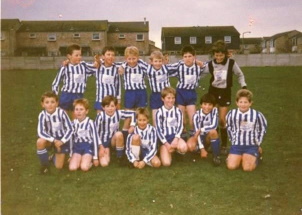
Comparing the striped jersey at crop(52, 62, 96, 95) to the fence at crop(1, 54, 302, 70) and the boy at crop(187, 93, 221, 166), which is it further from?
the fence at crop(1, 54, 302, 70)

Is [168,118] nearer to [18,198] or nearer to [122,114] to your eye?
[122,114]

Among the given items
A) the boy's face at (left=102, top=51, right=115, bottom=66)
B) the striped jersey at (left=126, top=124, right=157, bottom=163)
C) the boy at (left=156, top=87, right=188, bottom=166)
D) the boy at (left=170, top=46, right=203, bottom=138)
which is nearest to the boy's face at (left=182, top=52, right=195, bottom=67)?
the boy at (left=170, top=46, right=203, bottom=138)

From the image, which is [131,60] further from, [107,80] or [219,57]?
[219,57]

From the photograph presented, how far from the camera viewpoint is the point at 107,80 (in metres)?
5.47

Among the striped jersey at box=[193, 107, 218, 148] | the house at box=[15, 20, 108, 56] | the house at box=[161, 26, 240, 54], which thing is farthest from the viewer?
the house at box=[161, 26, 240, 54]

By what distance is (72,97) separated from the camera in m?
5.62

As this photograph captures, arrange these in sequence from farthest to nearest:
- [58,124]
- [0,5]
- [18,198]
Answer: [58,124] → [0,5] → [18,198]

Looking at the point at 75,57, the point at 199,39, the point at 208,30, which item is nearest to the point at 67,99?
the point at 75,57

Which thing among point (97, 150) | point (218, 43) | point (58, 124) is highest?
point (218, 43)

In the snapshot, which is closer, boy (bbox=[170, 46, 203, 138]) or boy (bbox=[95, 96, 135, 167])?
boy (bbox=[95, 96, 135, 167])

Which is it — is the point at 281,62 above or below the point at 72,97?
above

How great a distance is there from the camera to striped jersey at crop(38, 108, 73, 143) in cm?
457

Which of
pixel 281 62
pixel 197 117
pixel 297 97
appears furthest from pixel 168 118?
pixel 281 62

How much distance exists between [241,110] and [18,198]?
94.0 inches
